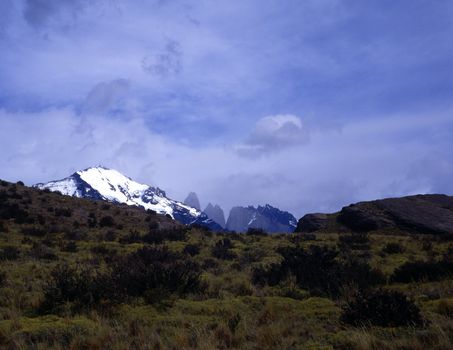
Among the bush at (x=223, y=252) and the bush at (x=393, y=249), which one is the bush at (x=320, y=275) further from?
the bush at (x=393, y=249)

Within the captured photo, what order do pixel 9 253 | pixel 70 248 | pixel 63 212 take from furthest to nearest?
pixel 63 212 < pixel 70 248 < pixel 9 253

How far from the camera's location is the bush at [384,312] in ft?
26.2

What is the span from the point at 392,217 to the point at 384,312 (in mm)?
31276

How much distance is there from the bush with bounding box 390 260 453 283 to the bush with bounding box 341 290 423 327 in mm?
5715

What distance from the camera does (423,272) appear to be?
13.8m

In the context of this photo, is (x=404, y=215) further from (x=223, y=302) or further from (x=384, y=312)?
(x=384, y=312)

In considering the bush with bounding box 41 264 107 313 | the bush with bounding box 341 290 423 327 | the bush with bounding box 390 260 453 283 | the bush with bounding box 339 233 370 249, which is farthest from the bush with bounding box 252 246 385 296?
the bush with bounding box 339 233 370 249

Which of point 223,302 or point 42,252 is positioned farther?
point 42,252

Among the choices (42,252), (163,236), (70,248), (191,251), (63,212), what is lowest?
(191,251)

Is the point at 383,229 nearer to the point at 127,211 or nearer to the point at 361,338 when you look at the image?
the point at 127,211

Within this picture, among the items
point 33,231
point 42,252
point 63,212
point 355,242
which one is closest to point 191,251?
point 42,252

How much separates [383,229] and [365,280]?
943 inches

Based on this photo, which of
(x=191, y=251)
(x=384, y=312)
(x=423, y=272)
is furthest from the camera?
(x=191, y=251)

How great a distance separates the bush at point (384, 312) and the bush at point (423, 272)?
572cm
